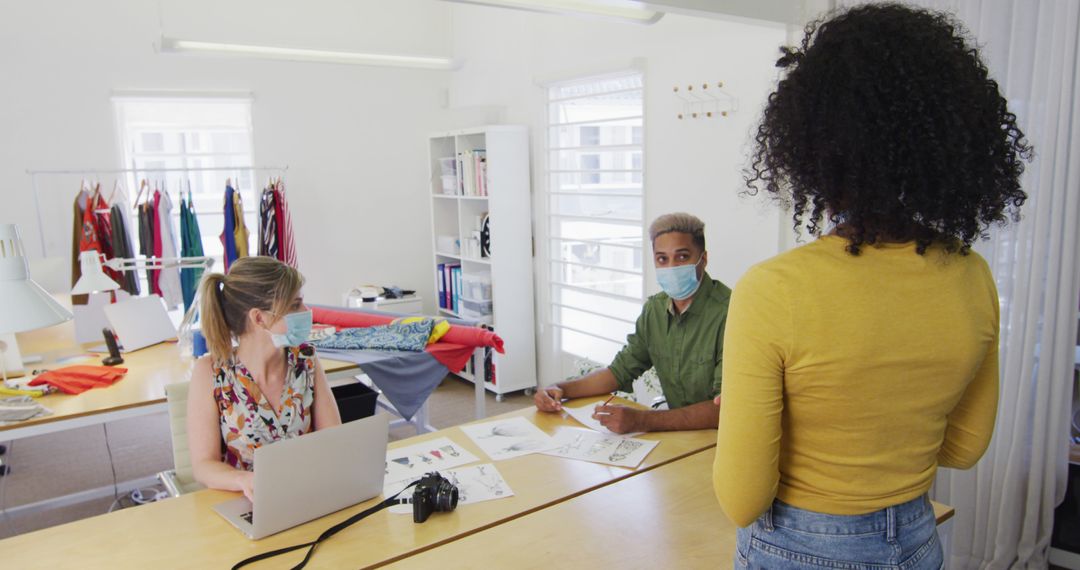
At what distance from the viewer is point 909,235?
38.9 inches

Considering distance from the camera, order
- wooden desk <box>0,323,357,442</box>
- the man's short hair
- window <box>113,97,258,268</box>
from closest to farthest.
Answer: the man's short hair
wooden desk <box>0,323,357,442</box>
window <box>113,97,258,268</box>

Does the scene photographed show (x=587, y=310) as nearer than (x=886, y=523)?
No

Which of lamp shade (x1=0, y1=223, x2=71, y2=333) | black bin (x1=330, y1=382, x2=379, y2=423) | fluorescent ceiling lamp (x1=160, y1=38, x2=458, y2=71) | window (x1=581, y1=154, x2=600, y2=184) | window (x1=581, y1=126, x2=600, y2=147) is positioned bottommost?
black bin (x1=330, y1=382, x2=379, y2=423)

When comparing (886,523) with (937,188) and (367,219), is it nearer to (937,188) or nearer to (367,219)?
(937,188)

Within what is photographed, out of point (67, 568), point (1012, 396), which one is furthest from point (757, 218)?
point (67, 568)

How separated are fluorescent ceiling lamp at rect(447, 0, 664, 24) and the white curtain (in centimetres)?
106

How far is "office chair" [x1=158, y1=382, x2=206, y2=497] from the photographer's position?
2219 millimetres

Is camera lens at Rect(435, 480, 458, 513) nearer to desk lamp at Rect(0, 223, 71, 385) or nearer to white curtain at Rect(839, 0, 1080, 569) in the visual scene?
desk lamp at Rect(0, 223, 71, 385)

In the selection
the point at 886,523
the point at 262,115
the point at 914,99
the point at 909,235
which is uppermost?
the point at 262,115

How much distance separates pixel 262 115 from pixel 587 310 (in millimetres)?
2863

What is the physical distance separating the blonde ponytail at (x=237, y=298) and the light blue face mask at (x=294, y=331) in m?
0.05

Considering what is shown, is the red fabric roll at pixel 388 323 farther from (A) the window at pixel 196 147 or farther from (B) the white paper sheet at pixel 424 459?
(A) the window at pixel 196 147

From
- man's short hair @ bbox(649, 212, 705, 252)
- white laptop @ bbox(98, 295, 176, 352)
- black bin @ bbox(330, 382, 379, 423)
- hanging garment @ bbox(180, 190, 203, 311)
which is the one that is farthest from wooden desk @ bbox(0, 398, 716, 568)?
hanging garment @ bbox(180, 190, 203, 311)

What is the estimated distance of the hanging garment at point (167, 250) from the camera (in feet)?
16.2
